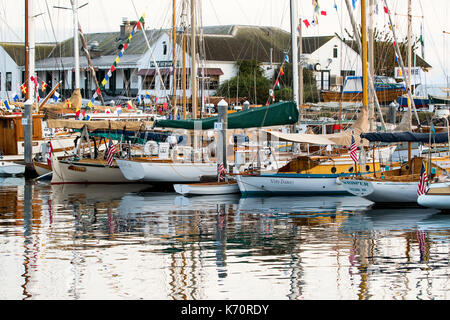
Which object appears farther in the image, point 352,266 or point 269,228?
point 269,228

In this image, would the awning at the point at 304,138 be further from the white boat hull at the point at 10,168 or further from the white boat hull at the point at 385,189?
the white boat hull at the point at 10,168

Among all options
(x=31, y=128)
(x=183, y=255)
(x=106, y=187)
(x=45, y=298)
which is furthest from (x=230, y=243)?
(x=31, y=128)

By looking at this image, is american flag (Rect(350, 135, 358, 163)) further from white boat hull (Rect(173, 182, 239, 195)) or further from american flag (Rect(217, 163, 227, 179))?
american flag (Rect(217, 163, 227, 179))

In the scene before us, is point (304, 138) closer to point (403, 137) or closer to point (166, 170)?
point (403, 137)

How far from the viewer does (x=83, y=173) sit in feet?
126

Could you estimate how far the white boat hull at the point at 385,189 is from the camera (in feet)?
90.1

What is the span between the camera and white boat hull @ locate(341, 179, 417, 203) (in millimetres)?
27453

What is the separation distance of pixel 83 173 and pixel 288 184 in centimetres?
1151

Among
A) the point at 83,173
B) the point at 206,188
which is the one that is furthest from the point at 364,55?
the point at 83,173

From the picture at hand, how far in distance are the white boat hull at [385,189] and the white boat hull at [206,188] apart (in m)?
6.16

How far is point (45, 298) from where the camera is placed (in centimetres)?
1440

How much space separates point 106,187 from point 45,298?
76.0 feet

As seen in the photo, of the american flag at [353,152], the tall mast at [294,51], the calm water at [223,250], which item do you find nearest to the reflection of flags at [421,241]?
the calm water at [223,250]
